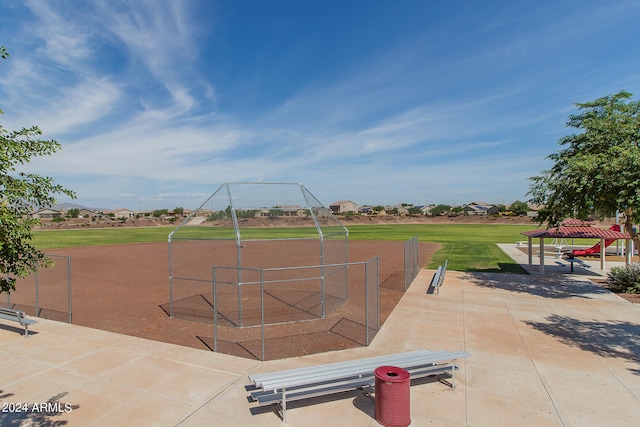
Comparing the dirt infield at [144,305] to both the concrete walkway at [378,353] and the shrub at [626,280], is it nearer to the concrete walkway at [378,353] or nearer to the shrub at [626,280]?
the concrete walkway at [378,353]

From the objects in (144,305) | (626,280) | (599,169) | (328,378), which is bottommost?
(144,305)

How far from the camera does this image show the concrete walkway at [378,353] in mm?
5270

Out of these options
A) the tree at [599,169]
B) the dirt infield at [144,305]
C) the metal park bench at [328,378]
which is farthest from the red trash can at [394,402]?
the tree at [599,169]

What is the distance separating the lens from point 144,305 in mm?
12141

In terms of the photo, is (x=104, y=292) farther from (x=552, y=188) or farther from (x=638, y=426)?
(x=552, y=188)

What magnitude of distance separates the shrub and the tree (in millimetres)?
1548

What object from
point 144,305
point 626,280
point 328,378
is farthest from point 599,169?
point 144,305

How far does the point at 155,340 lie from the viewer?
868cm

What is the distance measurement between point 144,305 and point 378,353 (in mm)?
8635

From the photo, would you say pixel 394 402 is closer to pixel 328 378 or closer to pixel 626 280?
pixel 328 378

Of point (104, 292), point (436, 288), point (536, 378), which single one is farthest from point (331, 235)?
point (104, 292)

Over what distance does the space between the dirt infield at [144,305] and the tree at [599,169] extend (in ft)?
23.0

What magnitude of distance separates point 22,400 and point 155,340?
304 cm

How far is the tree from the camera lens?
434 inches
